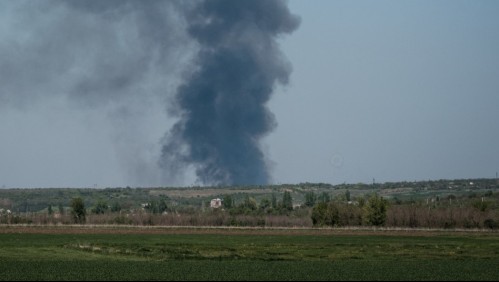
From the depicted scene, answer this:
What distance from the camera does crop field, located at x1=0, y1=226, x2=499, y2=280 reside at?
155ft

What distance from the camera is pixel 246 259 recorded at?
61625 mm

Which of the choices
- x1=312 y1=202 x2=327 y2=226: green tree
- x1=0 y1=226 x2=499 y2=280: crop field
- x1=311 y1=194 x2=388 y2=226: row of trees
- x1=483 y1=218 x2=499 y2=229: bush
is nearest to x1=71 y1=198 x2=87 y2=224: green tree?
x1=312 y1=202 x2=327 y2=226: green tree

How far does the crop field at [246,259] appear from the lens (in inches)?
1859

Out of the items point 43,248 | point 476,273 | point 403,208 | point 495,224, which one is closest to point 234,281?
point 476,273

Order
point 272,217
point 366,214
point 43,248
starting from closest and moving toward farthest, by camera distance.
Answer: point 43,248 < point 366,214 < point 272,217

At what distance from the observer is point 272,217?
142625 millimetres

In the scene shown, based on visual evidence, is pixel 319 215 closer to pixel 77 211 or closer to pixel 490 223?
pixel 490 223

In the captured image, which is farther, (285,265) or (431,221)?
(431,221)

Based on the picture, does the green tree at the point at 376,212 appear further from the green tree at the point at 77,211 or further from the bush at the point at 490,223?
the green tree at the point at 77,211

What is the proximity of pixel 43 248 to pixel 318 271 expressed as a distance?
97.1 ft

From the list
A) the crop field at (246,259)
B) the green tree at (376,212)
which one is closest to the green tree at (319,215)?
the green tree at (376,212)

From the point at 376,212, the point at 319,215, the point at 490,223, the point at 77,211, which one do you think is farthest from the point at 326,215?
the point at 77,211

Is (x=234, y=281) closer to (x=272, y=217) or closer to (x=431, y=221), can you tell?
(x=431, y=221)

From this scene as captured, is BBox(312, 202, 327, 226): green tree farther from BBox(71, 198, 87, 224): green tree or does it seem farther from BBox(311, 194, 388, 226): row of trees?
BBox(71, 198, 87, 224): green tree
